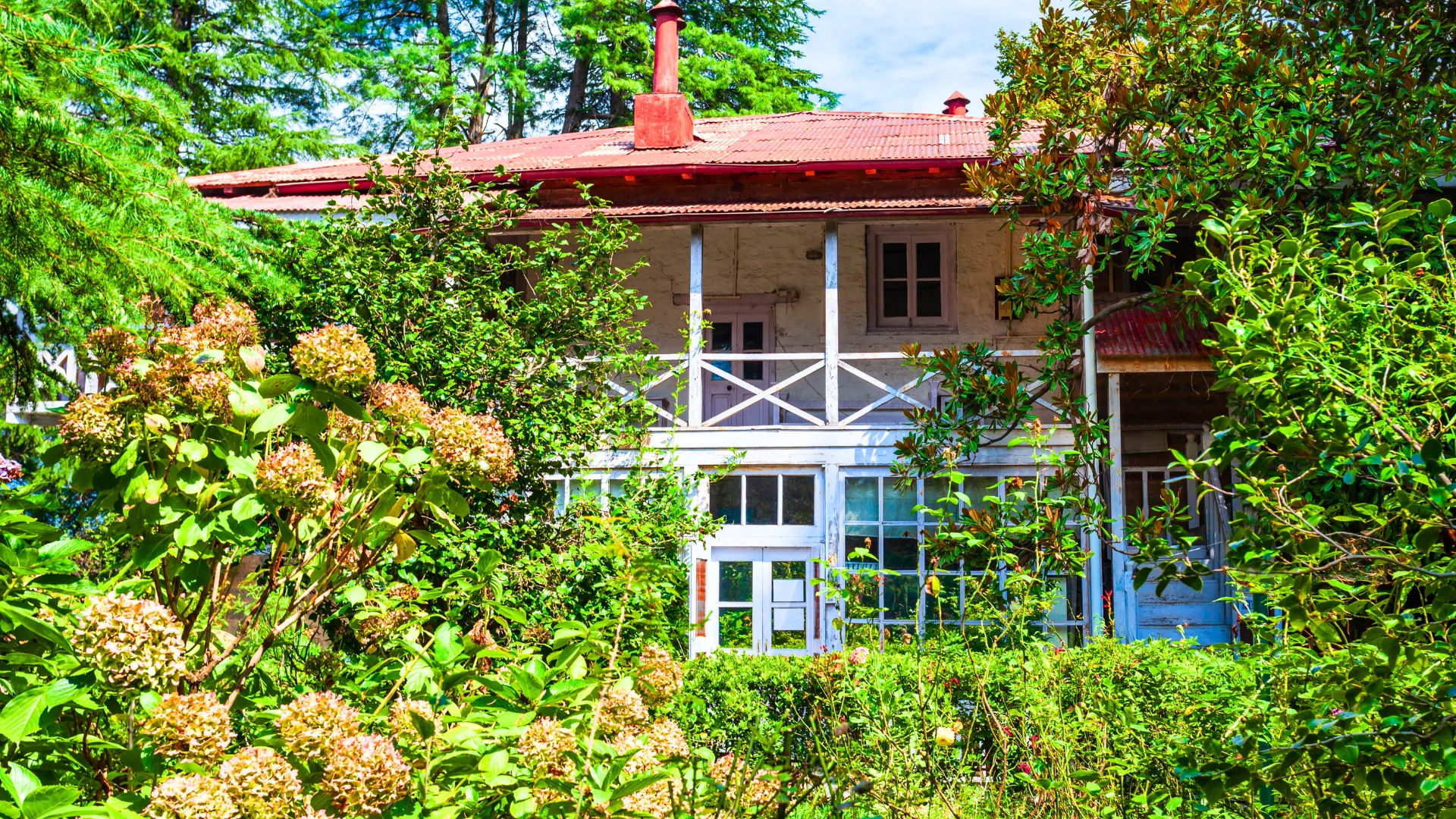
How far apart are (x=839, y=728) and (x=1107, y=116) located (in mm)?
7628

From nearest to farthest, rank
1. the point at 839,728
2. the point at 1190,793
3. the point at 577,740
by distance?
the point at 577,740
the point at 839,728
the point at 1190,793

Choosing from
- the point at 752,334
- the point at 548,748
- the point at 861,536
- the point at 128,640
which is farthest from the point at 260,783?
the point at 752,334

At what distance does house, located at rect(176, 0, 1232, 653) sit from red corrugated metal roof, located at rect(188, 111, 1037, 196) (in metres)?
0.06

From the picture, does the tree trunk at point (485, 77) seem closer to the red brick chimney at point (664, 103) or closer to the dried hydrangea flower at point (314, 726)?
the red brick chimney at point (664, 103)

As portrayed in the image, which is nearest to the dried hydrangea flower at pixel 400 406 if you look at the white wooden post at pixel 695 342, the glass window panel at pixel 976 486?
the white wooden post at pixel 695 342

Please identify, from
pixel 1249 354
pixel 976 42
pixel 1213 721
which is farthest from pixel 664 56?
pixel 1249 354

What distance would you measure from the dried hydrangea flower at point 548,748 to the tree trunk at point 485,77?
20099 mm

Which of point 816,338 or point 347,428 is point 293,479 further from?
point 816,338

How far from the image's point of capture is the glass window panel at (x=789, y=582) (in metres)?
10.5

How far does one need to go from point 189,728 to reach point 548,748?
540 mm

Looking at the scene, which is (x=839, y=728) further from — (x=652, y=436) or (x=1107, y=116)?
(x=652, y=436)

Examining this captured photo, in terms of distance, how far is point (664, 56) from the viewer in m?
13.3

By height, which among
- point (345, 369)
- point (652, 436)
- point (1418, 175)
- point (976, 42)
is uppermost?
point (976, 42)

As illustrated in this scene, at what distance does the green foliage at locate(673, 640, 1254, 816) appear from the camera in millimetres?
3662
